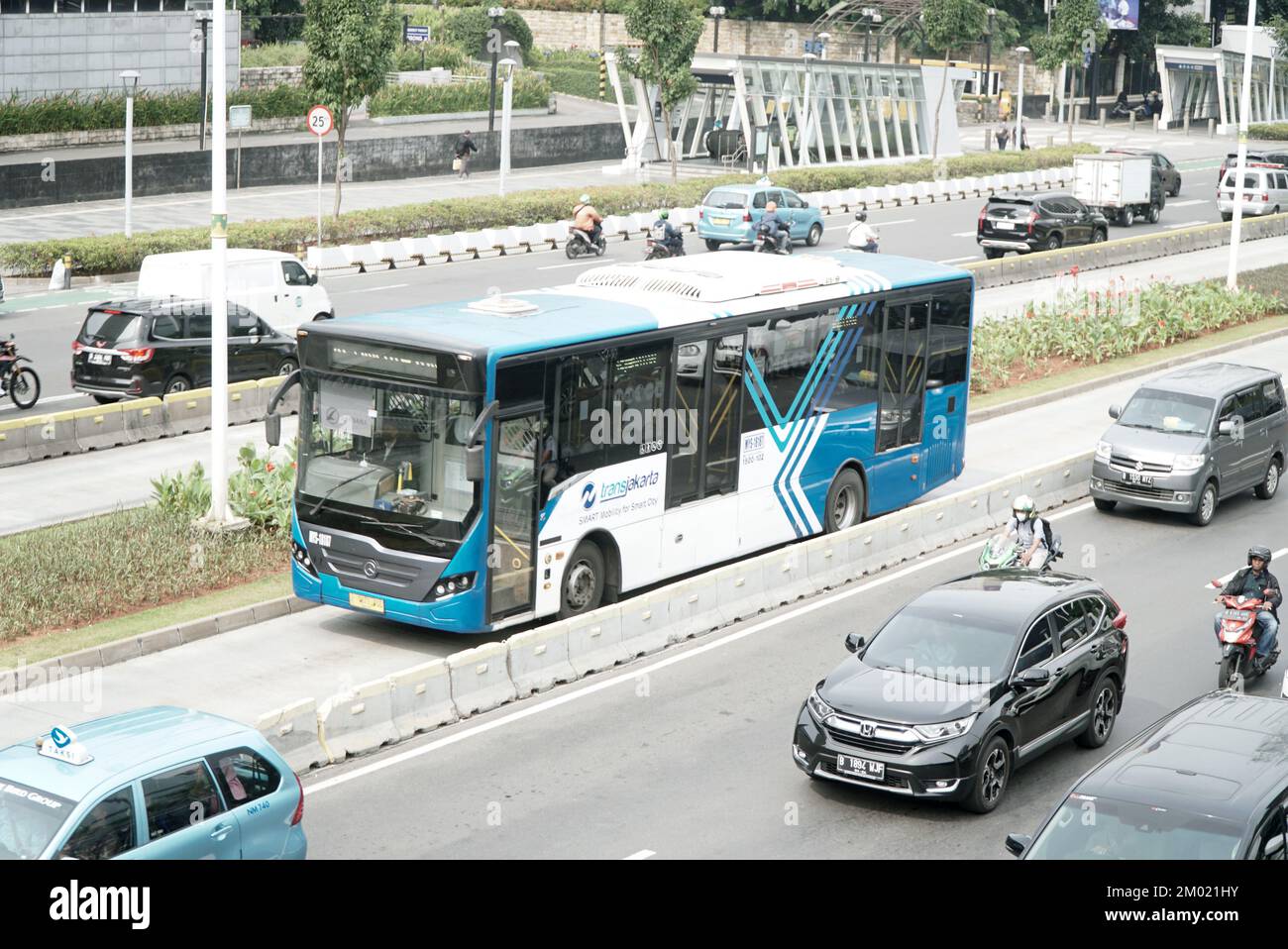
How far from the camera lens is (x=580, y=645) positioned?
51.6 ft

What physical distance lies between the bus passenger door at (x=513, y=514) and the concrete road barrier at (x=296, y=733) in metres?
2.67

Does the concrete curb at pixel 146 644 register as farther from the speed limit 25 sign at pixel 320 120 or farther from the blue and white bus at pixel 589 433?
the speed limit 25 sign at pixel 320 120

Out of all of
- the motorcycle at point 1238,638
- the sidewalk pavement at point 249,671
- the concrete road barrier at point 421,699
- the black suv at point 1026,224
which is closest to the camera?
the concrete road barrier at point 421,699

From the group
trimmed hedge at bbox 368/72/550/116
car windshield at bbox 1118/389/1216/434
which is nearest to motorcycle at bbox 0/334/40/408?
car windshield at bbox 1118/389/1216/434

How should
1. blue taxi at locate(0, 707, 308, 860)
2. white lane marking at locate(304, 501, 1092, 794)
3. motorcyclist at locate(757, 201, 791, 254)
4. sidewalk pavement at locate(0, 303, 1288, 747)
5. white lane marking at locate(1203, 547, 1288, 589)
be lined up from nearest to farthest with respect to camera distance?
1. blue taxi at locate(0, 707, 308, 860)
2. white lane marking at locate(304, 501, 1092, 794)
3. sidewalk pavement at locate(0, 303, 1288, 747)
4. white lane marking at locate(1203, 547, 1288, 589)
5. motorcyclist at locate(757, 201, 791, 254)

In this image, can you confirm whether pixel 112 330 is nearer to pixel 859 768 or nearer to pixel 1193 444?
pixel 1193 444

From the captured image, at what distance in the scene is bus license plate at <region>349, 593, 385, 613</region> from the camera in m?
15.7

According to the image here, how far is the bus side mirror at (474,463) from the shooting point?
48.5 feet

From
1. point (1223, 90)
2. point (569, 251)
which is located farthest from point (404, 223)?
point (1223, 90)

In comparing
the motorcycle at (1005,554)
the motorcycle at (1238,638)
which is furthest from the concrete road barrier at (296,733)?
the motorcycle at (1238,638)

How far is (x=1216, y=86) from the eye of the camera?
90688 millimetres

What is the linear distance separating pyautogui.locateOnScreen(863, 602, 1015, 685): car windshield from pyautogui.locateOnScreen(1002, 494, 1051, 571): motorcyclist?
288 centimetres

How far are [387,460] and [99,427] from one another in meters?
10.0

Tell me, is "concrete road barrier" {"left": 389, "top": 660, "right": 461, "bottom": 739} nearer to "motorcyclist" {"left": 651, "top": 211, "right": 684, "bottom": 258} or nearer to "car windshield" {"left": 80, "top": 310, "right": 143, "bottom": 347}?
"car windshield" {"left": 80, "top": 310, "right": 143, "bottom": 347}
